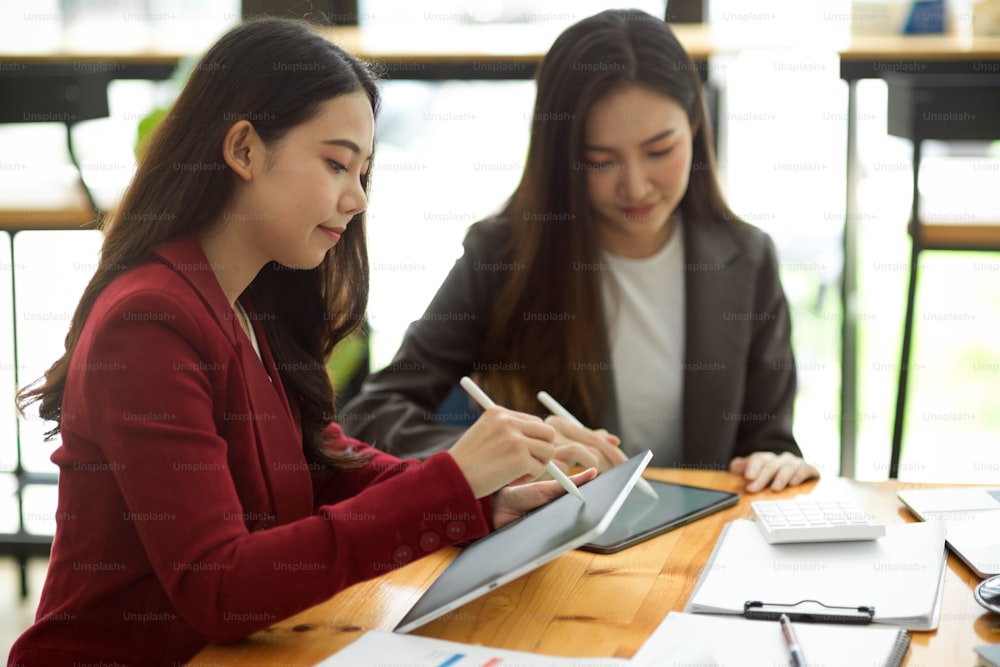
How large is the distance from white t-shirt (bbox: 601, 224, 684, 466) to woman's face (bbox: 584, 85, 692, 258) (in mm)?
119

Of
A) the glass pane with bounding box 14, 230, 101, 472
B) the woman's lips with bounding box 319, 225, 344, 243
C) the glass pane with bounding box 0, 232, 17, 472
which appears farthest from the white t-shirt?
the glass pane with bounding box 0, 232, 17, 472

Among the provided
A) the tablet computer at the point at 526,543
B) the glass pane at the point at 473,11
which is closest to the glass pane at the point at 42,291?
the glass pane at the point at 473,11

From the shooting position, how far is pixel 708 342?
1922mm

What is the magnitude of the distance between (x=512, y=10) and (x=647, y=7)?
0.46 m

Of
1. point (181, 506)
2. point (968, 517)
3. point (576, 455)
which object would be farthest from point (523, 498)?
point (968, 517)

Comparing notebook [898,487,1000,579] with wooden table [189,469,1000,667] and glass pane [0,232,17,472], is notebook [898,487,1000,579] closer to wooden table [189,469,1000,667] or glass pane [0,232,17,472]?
wooden table [189,469,1000,667]

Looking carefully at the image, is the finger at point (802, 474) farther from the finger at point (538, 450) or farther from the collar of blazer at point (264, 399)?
the collar of blazer at point (264, 399)

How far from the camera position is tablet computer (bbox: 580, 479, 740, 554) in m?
1.23

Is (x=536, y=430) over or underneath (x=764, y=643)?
over

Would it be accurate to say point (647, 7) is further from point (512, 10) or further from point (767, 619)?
point (767, 619)

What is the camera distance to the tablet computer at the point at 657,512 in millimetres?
1228

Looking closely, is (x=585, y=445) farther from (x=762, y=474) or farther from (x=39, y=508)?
(x=39, y=508)

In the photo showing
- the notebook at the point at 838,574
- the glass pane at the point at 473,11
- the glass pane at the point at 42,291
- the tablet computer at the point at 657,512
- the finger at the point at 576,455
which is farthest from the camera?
the glass pane at the point at 473,11

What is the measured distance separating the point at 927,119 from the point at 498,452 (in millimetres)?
1747
